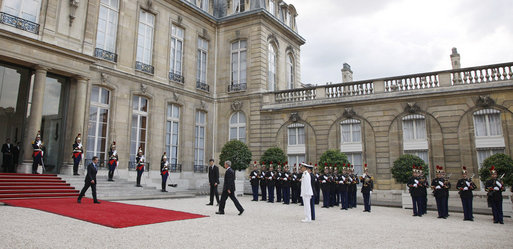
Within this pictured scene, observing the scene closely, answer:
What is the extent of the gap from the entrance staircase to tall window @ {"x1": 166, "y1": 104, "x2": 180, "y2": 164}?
Result: 20.9ft

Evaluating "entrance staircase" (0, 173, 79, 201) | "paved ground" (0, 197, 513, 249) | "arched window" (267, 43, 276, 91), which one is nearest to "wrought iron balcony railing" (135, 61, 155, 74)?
"entrance staircase" (0, 173, 79, 201)

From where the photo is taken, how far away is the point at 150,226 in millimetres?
6180

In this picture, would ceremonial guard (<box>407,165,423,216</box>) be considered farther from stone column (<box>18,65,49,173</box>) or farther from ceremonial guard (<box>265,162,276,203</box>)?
stone column (<box>18,65,49,173</box>)

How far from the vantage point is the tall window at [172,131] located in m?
17.9

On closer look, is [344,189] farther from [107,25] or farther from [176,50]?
[107,25]

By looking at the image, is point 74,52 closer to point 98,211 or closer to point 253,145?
point 98,211

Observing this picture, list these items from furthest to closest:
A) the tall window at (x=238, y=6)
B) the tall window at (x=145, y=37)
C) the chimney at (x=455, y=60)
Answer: the tall window at (x=238, y=6) < the chimney at (x=455, y=60) < the tall window at (x=145, y=37)

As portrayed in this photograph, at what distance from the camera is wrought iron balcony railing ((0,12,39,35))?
39.0 feet

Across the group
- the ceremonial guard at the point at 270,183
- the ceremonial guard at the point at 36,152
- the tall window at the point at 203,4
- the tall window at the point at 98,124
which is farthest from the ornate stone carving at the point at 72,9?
the ceremonial guard at the point at 270,183

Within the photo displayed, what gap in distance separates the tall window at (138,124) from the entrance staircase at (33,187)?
4377mm

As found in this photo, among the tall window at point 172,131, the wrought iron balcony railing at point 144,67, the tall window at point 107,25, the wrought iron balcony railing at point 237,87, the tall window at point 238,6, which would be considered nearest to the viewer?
the tall window at point 107,25

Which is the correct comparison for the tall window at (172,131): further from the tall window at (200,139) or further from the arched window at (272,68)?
the arched window at (272,68)

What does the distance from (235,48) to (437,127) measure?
12.0 m

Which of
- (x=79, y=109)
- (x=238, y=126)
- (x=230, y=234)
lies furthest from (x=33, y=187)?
(x=238, y=126)
